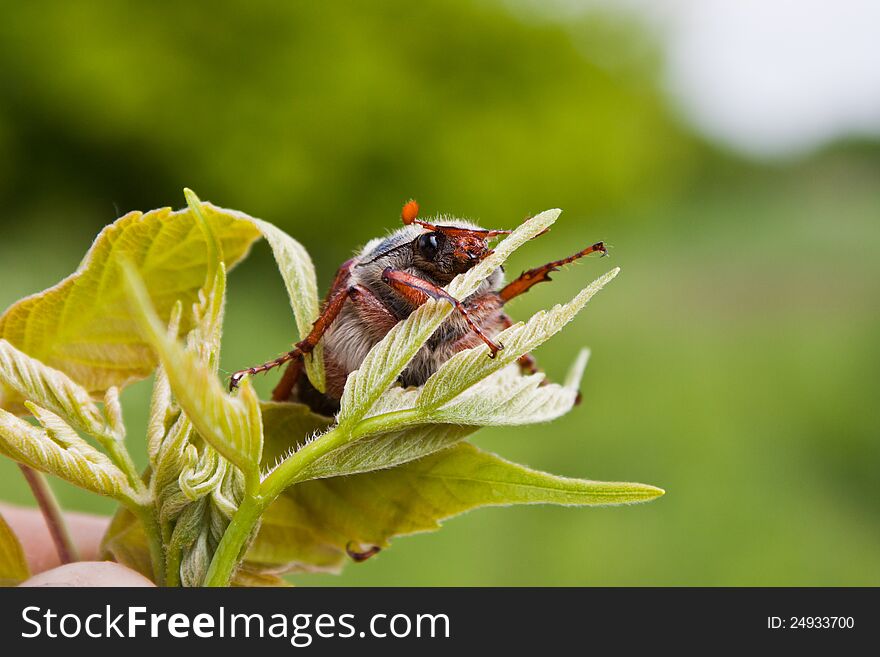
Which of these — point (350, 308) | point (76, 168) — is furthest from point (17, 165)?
point (350, 308)

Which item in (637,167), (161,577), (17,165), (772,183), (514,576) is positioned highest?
(772,183)

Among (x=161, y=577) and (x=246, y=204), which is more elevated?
(x=246, y=204)

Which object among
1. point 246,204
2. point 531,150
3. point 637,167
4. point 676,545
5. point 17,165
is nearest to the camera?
point 676,545

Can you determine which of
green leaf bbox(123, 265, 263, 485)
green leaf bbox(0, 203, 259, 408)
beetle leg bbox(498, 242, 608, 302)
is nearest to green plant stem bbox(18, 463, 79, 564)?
green leaf bbox(0, 203, 259, 408)

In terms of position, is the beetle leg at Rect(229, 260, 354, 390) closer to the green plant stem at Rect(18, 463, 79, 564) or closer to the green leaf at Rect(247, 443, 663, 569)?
the green leaf at Rect(247, 443, 663, 569)

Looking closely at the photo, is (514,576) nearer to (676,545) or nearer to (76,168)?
(676,545)

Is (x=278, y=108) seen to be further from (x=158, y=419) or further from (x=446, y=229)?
(x=158, y=419)
